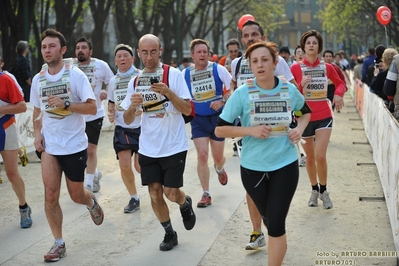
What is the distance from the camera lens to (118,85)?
32.1 feet

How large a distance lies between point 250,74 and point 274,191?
3.15 m

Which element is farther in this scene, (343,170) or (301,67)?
(343,170)

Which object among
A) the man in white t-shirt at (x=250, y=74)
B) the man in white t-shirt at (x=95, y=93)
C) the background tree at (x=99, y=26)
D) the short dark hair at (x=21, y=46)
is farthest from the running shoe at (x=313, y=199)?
the background tree at (x=99, y=26)

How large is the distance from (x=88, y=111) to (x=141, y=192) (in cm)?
389

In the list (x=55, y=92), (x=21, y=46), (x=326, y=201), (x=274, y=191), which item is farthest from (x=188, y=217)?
(x=21, y=46)

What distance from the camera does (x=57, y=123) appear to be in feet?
23.9

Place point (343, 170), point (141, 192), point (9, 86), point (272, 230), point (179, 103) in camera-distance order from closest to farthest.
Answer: point (272, 230), point (179, 103), point (9, 86), point (141, 192), point (343, 170)

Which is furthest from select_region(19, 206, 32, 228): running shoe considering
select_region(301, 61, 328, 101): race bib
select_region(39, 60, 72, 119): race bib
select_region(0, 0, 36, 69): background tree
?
select_region(0, 0, 36, 69): background tree

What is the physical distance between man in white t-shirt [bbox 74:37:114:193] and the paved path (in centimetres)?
35

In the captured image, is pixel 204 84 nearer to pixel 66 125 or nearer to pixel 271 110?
pixel 66 125

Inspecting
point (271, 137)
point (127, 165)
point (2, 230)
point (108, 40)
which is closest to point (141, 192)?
point (127, 165)

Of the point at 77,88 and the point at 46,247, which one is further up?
the point at 77,88

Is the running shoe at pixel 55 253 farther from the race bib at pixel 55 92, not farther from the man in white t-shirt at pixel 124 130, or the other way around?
the man in white t-shirt at pixel 124 130

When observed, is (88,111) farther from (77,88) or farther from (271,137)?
(271,137)
